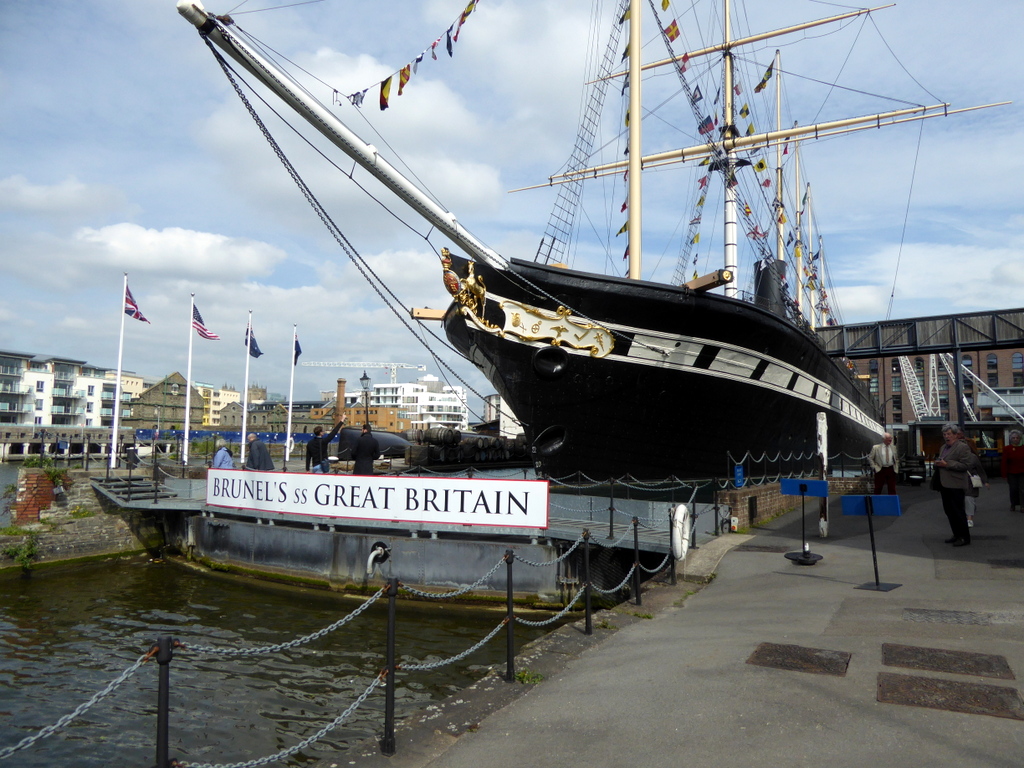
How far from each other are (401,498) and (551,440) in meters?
5.08

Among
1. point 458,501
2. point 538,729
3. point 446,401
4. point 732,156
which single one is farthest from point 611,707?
point 446,401

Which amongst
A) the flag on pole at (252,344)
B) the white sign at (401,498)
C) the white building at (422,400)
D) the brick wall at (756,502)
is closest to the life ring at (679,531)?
the white sign at (401,498)

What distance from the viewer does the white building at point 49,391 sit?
75.9 metres

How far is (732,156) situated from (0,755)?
2521 centimetres

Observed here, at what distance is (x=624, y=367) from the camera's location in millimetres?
14367

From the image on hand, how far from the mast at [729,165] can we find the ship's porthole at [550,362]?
7.53 meters

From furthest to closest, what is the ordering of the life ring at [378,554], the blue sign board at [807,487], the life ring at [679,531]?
the life ring at [378,554]
the blue sign board at [807,487]
the life ring at [679,531]

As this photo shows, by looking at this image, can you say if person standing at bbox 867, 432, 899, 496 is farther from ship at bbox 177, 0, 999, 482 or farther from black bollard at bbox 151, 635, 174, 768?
black bollard at bbox 151, 635, 174, 768

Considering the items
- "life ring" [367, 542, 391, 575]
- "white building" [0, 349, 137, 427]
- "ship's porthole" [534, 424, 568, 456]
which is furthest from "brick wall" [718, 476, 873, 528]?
"white building" [0, 349, 137, 427]

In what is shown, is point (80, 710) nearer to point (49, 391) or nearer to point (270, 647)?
point (270, 647)

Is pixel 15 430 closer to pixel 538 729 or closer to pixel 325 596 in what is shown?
pixel 325 596

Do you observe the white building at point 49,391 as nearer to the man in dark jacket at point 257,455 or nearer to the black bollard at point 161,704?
the man in dark jacket at point 257,455

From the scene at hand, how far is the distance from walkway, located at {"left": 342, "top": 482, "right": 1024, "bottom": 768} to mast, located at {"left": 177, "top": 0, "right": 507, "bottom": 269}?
8.52 metres

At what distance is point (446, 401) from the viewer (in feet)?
399
